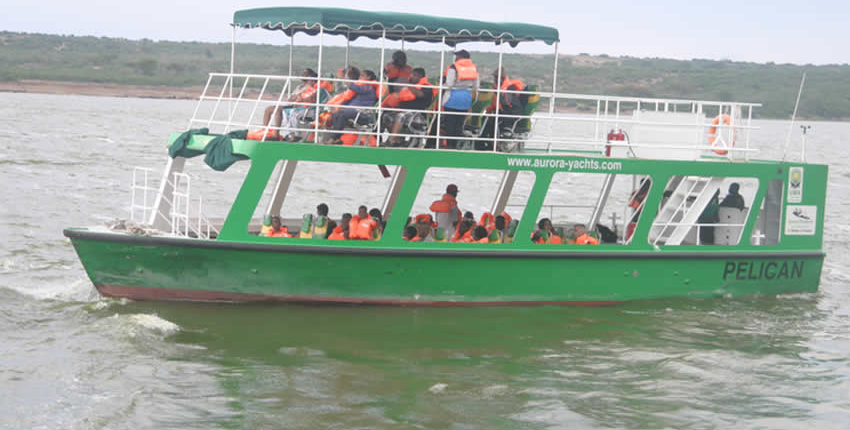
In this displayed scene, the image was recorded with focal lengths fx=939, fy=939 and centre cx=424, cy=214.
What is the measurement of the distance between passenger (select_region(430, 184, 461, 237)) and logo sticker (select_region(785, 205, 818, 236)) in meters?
4.73

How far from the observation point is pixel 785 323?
13.0 meters

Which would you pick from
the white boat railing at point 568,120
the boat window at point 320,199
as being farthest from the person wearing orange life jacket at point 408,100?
the boat window at point 320,199

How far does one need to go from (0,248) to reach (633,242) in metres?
10.4

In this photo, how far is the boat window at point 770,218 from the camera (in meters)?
13.4

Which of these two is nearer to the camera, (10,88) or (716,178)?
(716,178)

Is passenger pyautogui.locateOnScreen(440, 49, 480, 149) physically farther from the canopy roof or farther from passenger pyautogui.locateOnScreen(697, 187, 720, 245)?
passenger pyautogui.locateOnScreen(697, 187, 720, 245)

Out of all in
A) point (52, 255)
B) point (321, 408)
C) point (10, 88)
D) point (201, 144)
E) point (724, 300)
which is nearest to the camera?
point (321, 408)

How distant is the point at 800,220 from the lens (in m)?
13.5

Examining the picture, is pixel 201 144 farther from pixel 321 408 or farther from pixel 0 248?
pixel 0 248

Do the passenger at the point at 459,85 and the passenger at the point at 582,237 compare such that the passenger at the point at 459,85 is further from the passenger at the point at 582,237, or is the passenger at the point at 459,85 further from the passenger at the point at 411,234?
the passenger at the point at 582,237

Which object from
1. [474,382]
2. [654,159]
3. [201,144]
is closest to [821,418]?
[474,382]

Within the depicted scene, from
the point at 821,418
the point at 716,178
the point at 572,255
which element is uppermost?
the point at 716,178

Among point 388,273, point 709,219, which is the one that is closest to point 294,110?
point 388,273

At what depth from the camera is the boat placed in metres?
11.2
